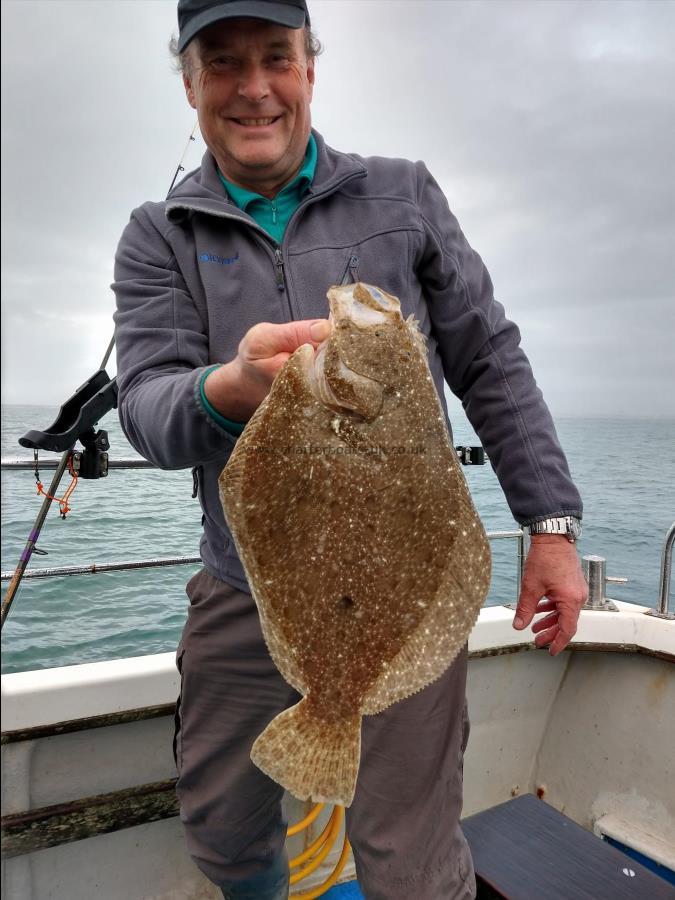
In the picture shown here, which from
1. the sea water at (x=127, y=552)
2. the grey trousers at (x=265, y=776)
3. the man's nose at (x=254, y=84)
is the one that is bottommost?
the sea water at (x=127, y=552)

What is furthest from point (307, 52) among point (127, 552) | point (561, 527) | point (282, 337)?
point (127, 552)

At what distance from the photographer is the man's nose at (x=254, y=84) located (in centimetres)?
190

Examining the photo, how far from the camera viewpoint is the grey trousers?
1.99 m

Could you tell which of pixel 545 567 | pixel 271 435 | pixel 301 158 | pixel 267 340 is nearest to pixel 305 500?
pixel 271 435

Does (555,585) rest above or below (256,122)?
below

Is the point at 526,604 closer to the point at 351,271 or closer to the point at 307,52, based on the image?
the point at 351,271

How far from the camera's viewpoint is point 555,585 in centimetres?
209

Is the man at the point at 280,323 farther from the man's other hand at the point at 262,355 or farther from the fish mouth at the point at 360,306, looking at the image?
the fish mouth at the point at 360,306

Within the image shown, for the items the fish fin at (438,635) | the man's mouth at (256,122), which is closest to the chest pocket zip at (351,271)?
the man's mouth at (256,122)

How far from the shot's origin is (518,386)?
2209 millimetres

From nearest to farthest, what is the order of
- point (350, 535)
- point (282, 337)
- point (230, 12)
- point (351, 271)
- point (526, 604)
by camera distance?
point (282, 337), point (350, 535), point (230, 12), point (351, 271), point (526, 604)

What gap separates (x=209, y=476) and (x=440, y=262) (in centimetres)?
101

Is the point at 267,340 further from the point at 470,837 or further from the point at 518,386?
the point at 470,837

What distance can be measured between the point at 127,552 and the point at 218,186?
7752mm
